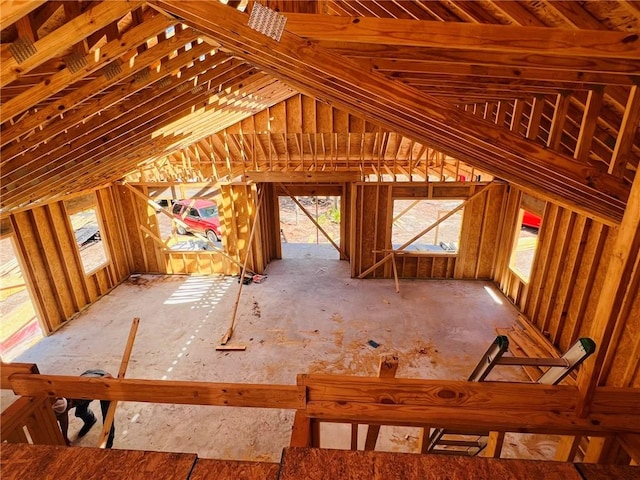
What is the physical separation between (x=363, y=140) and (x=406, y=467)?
8.33 meters

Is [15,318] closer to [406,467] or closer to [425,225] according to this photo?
[406,467]

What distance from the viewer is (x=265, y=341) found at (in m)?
6.26

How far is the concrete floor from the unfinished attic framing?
68 cm

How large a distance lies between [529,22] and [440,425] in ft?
8.08

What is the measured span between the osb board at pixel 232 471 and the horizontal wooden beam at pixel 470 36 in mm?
2099

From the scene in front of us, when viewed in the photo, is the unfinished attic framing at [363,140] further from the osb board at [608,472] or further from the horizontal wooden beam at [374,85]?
the osb board at [608,472]

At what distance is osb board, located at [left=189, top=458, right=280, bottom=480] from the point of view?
1039 mm

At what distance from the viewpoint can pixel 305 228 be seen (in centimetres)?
1537

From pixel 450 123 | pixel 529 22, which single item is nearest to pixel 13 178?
pixel 450 123

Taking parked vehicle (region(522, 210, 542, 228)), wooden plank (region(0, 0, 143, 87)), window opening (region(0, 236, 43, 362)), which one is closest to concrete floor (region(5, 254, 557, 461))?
window opening (region(0, 236, 43, 362))

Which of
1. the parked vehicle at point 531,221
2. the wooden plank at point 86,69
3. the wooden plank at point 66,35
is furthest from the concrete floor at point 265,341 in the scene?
the parked vehicle at point 531,221

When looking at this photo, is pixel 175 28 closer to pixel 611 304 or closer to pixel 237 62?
pixel 237 62

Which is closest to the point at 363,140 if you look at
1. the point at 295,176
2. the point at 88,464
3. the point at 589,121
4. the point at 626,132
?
the point at 295,176

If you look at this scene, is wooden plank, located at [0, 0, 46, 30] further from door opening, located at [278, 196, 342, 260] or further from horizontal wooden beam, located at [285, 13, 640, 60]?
door opening, located at [278, 196, 342, 260]
